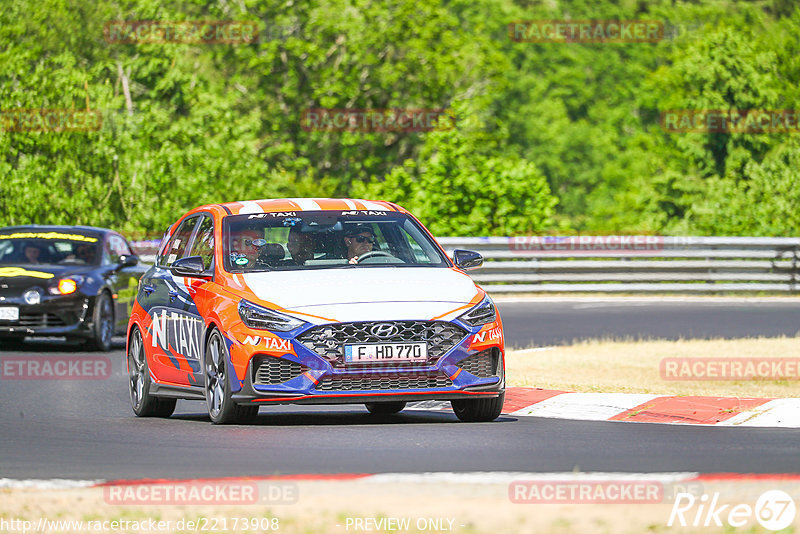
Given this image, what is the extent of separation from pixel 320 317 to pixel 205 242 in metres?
1.92

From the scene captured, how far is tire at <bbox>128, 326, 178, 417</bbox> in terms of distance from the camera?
41.2 feet

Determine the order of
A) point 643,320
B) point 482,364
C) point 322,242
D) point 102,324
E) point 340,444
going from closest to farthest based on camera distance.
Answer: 1. point 340,444
2. point 482,364
3. point 322,242
4. point 102,324
5. point 643,320

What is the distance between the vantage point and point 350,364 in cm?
1060

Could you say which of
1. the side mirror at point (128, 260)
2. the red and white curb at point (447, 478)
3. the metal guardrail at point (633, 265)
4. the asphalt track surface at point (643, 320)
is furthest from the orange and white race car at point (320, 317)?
the metal guardrail at point (633, 265)

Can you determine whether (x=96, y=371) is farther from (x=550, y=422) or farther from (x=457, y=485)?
(x=457, y=485)

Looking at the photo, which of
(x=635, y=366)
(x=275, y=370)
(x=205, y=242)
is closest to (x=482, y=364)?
(x=275, y=370)

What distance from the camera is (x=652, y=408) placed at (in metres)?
12.2

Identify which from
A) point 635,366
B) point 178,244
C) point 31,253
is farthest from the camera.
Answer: point 31,253

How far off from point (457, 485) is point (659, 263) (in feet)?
75.0

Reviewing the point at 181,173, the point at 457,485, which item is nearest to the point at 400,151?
the point at 181,173

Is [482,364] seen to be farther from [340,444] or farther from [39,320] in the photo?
[39,320]

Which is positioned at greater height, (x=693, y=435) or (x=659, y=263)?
(x=693, y=435)

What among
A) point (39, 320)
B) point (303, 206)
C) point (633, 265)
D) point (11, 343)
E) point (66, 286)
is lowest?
point (633, 265)

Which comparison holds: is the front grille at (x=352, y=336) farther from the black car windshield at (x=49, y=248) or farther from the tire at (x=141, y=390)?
the black car windshield at (x=49, y=248)
